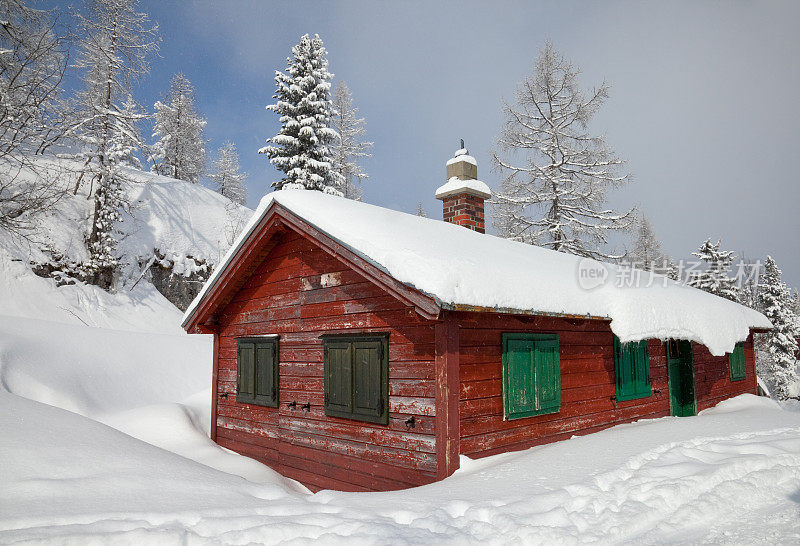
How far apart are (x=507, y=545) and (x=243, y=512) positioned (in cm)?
206

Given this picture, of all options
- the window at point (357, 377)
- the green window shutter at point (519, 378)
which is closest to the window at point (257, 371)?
the window at point (357, 377)

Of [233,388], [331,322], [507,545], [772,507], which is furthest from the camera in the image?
[233,388]

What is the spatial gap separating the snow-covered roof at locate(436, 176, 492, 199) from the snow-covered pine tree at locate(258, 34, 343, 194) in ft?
39.4

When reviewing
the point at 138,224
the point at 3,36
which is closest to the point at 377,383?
the point at 3,36

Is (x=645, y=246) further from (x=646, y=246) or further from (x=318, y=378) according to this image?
(x=318, y=378)

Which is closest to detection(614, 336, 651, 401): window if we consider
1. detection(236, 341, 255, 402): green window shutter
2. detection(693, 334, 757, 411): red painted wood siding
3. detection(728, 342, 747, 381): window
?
detection(693, 334, 757, 411): red painted wood siding

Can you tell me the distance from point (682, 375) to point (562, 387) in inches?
222

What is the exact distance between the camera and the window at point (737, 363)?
1273 centimetres

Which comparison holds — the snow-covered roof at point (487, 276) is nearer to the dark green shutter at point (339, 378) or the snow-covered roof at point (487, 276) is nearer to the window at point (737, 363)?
the dark green shutter at point (339, 378)

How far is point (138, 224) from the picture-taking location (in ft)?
90.5

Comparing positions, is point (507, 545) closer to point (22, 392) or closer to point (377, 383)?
point (377, 383)

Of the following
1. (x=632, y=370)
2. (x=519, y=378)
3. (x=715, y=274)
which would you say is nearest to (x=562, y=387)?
(x=519, y=378)

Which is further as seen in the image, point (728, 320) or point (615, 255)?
point (615, 255)

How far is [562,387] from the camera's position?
23.4 ft
